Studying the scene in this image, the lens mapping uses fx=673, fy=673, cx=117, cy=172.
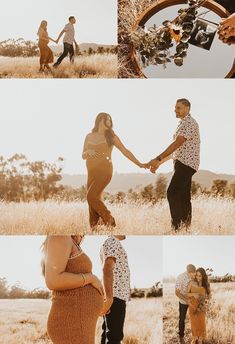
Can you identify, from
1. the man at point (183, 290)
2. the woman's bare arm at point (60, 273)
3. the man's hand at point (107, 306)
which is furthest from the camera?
the man at point (183, 290)

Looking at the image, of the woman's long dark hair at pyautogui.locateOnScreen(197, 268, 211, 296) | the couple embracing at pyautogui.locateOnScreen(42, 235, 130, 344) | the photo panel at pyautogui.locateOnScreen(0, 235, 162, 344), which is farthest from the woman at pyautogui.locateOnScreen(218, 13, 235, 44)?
the couple embracing at pyautogui.locateOnScreen(42, 235, 130, 344)

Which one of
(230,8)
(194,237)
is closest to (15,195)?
(194,237)

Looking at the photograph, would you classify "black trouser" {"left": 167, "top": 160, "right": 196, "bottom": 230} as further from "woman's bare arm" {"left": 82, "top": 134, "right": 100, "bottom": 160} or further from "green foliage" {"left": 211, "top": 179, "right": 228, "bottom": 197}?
"woman's bare arm" {"left": 82, "top": 134, "right": 100, "bottom": 160}

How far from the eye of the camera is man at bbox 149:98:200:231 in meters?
3.65

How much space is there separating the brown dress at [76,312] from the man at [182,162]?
0.64 meters

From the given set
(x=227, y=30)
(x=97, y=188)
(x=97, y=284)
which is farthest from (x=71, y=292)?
(x=227, y=30)

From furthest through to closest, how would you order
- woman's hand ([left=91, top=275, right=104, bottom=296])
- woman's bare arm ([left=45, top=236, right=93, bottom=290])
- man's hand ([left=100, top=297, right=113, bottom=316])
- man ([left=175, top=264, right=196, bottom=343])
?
man ([left=175, top=264, right=196, bottom=343]) → man's hand ([left=100, top=297, right=113, bottom=316]) → woman's hand ([left=91, top=275, right=104, bottom=296]) → woman's bare arm ([left=45, top=236, right=93, bottom=290])

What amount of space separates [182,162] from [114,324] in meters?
0.95

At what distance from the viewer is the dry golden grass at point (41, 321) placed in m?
3.63

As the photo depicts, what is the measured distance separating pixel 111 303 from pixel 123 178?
67cm

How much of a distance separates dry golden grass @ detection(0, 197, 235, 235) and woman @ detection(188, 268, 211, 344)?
267 millimetres

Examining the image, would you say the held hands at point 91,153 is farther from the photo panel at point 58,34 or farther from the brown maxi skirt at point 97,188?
the photo panel at point 58,34

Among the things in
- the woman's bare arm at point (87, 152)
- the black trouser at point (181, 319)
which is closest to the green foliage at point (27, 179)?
the woman's bare arm at point (87, 152)

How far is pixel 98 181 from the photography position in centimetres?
364
